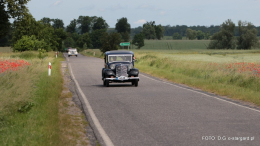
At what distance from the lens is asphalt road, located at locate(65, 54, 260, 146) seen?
7.39 metres

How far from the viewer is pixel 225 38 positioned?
4422 inches

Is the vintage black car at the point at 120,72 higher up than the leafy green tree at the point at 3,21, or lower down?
lower down

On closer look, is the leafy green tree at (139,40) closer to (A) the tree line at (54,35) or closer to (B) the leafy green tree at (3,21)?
(A) the tree line at (54,35)

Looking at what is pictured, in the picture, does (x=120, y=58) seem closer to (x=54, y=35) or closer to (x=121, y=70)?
(x=121, y=70)

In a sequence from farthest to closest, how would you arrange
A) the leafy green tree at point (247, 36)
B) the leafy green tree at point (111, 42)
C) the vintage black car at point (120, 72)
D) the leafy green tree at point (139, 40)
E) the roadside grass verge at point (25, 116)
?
the leafy green tree at point (139, 40) → the leafy green tree at point (247, 36) → the leafy green tree at point (111, 42) → the vintage black car at point (120, 72) → the roadside grass verge at point (25, 116)

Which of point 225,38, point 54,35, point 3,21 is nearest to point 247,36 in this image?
point 225,38

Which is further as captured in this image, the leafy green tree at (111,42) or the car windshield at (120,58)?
the leafy green tree at (111,42)

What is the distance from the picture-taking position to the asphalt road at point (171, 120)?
739 centimetres

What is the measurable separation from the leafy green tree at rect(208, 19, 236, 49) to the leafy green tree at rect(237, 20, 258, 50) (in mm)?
2072

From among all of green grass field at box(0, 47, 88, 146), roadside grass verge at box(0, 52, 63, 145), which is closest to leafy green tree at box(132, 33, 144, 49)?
roadside grass verge at box(0, 52, 63, 145)

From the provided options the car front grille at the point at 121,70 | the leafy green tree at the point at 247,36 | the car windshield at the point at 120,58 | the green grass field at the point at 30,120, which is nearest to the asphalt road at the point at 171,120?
the green grass field at the point at 30,120

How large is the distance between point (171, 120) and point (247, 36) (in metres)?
107

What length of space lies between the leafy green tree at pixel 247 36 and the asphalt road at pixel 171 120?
101 metres

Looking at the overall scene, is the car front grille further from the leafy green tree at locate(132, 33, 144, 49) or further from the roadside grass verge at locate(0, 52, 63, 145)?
the leafy green tree at locate(132, 33, 144, 49)
